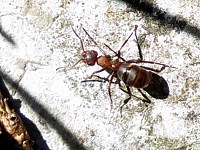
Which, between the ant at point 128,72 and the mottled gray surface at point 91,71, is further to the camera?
the mottled gray surface at point 91,71

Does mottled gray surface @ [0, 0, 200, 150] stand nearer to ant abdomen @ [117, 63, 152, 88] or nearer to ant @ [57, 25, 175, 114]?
ant @ [57, 25, 175, 114]

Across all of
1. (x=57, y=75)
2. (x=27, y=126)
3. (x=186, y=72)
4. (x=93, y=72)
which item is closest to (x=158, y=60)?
(x=186, y=72)

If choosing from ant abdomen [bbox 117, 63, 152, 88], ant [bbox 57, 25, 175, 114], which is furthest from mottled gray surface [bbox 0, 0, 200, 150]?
ant abdomen [bbox 117, 63, 152, 88]

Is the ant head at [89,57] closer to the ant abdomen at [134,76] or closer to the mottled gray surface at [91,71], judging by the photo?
the mottled gray surface at [91,71]

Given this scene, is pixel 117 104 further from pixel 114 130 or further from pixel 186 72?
pixel 186 72

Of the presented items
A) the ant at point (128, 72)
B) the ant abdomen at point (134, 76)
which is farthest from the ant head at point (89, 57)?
the ant abdomen at point (134, 76)

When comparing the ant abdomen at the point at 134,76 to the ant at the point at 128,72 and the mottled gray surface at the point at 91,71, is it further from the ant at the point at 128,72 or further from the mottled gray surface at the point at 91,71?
the mottled gray surface at the point at 91,71
